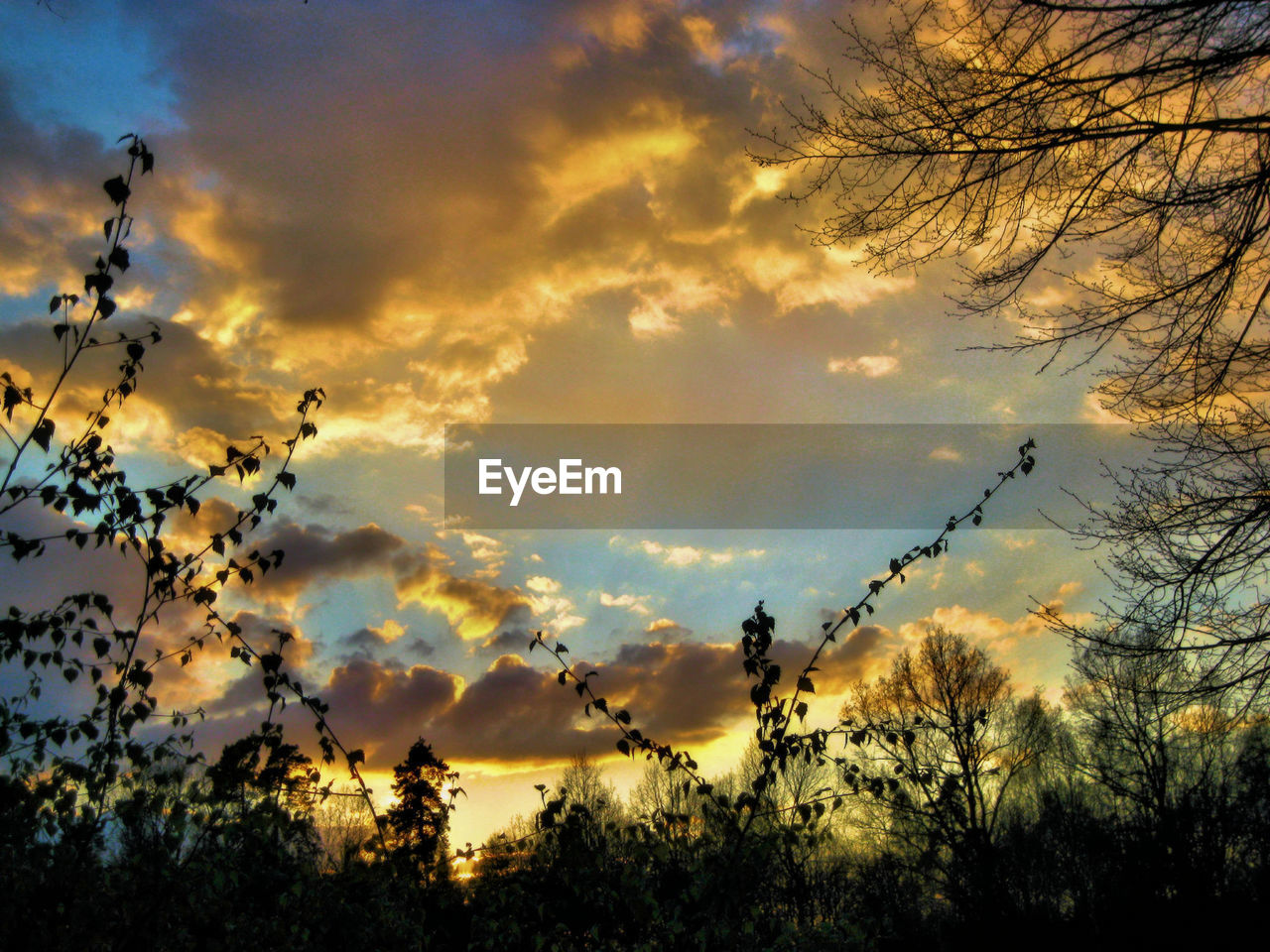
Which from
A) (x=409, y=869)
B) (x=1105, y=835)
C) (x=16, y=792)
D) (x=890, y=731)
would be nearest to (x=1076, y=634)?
(x=890, y=731)

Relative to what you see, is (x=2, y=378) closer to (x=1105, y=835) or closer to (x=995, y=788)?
(x=1105, y=835)

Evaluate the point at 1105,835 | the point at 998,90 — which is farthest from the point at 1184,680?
the point at 1105,835

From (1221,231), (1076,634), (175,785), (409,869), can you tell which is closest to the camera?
(409,869)

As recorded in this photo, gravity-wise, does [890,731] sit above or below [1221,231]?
below

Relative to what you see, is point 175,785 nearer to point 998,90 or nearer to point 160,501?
point 160,501

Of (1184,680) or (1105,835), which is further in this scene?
(1105,835)

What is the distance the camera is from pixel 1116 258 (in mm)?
6926

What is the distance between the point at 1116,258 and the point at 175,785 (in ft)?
27.7

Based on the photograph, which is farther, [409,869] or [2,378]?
[409,869]

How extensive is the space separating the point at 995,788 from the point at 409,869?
27.7m

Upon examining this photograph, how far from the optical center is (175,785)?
563 centimetres

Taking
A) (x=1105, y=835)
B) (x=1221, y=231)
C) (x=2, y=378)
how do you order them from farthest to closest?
(x=1105, y=835) < (x=1221, y=231) < (x=2, y=378)

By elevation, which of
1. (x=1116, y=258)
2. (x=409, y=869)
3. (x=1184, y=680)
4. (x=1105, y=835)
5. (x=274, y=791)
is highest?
(x=1116, y=258)

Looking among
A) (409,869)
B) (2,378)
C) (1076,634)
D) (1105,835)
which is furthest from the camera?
(1105,835)
